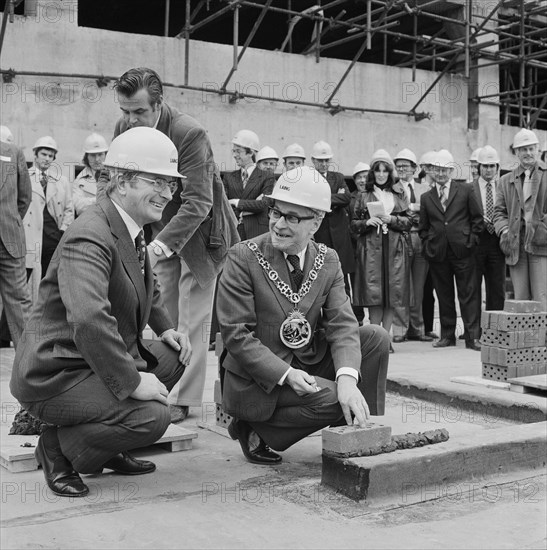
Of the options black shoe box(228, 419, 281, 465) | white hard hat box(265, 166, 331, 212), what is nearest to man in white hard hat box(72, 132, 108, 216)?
black shoe box(228, 419, 281, 465)

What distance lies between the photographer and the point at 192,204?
4895 mm

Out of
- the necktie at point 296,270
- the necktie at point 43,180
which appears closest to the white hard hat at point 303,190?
the necktie at point 296,270

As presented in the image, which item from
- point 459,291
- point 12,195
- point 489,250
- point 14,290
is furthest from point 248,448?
point 489,250

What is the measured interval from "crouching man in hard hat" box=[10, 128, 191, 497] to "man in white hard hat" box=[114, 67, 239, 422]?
95 cm

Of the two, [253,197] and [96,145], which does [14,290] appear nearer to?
[96,145]

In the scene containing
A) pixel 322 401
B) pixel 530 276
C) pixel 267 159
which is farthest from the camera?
pixel 267 159

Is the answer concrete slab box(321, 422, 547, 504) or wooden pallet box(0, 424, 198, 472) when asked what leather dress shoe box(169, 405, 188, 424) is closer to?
wooden pallet box(0, 424, 198, 472)

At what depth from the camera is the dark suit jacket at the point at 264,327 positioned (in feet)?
13.0

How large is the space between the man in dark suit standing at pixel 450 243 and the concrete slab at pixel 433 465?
14.5 ft

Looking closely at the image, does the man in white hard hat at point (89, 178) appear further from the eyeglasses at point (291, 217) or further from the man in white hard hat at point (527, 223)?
the eyeglasses at point (291, 217)

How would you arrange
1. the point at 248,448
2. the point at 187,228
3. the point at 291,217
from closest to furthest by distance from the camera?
the point at 291,217, the point at 248,448, the point at 187,228

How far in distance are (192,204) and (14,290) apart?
243 centimetres

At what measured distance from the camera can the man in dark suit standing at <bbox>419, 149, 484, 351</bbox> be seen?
8.91 metres

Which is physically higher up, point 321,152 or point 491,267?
point 321,152
